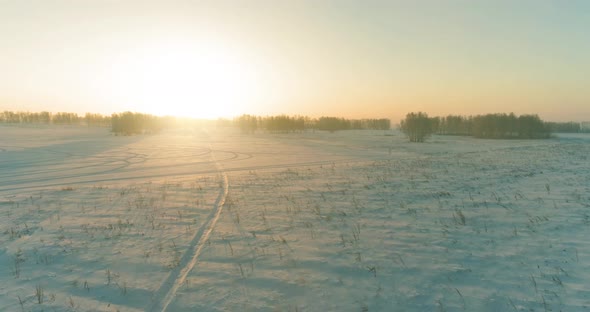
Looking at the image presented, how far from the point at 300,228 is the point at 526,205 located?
8.67 metres

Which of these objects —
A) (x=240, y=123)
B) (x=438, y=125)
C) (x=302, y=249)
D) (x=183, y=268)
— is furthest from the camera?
(x=240, y=123)

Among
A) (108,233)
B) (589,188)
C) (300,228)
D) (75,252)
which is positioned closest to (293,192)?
(300,228)

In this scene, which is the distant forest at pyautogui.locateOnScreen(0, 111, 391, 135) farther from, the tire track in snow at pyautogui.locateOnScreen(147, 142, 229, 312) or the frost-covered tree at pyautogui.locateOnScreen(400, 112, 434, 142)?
the tire track in snow at pyautogui.locateOnScreen(147, 142, 229, 312)

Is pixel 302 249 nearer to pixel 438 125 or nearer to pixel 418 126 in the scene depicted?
pixel 418 126

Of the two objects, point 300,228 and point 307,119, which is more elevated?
point 307,119

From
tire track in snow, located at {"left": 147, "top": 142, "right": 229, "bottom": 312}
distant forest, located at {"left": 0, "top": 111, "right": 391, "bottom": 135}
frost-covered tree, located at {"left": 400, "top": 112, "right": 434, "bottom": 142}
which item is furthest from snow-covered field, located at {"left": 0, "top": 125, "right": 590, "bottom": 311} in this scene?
distant forest, located at {"left": 0, "top": 111, "right": 391, "bottom": 135}

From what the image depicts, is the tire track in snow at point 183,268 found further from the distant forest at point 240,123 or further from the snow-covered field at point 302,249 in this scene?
the distant forest at point 240,123

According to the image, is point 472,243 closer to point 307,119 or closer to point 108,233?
point 108,233

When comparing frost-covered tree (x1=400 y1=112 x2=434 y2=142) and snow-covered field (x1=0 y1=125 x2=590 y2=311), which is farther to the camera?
frost-covered tree (x1=400 y1=112 x2=434 y2=142)

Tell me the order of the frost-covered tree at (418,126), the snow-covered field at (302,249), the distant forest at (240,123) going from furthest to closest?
1. the distant forest at (240,123)
2. the frost-covered tree at (418,126)
3. the snow-covered field at (302,249)

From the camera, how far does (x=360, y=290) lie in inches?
225

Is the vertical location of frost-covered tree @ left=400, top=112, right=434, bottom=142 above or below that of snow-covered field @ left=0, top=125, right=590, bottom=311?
above

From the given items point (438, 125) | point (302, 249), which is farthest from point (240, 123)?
point (302, 249)

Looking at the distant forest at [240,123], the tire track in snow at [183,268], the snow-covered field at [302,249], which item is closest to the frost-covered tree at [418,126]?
the snow-covered field at [302,249]
